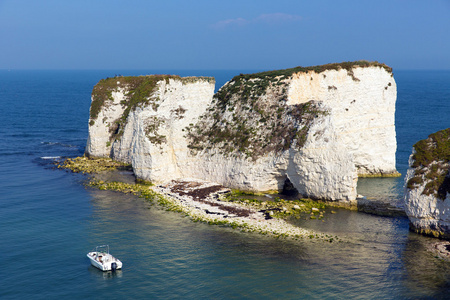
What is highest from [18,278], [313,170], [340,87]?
[340,87]

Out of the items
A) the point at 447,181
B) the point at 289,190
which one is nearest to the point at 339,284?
the point at 447,181

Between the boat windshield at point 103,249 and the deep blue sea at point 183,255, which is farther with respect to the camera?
the boat windshield at point 103,249

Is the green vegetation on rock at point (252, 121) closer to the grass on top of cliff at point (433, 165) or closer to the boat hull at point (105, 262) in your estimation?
the grass on top of cliff at point (433, 165)

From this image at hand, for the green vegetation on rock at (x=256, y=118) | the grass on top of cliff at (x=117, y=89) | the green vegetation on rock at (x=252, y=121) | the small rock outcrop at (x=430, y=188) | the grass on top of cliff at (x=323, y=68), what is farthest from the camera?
the grass on top of cliff at (x=117, y=89)

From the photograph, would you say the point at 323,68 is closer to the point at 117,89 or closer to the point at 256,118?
the point at 256,118

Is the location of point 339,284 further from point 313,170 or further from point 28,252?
point 28,252

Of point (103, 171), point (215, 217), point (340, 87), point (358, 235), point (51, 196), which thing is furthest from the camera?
point (103, 171)

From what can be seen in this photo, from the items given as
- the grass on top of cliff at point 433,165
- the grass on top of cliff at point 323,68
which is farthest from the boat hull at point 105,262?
the grass on top of cliff at point 323,68
